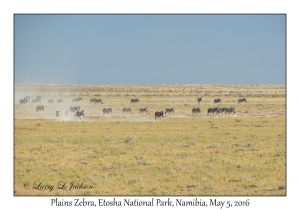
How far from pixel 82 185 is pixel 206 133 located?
50.4 ft

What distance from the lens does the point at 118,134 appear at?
28.1m

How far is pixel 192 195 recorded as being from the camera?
516 inches

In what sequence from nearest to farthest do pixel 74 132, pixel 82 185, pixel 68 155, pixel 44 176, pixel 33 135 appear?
1. pixel 82 185
2. pixel 44 176
3. pixel 68 155
4. pixel 33 135
5. pixel 74 132

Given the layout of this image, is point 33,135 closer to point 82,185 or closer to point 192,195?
point 82,185

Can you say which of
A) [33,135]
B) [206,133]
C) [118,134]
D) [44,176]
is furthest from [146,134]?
[44,176]

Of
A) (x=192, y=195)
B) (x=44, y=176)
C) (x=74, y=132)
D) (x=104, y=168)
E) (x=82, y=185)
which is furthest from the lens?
(x=74, y=132)

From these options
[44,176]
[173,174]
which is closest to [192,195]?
[173,174]

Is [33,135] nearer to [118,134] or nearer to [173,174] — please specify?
[118,134]

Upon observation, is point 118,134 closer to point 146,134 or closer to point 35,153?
point 146,134

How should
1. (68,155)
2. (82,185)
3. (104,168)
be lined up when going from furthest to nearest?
(68,155)
(104,168)
(82,185)

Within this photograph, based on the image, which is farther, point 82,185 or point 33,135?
point 33,135

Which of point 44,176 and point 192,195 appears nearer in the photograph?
point 192,195

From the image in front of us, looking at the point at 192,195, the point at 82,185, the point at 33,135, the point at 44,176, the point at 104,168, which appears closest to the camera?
the point at 192,195

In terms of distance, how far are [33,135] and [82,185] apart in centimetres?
1435
